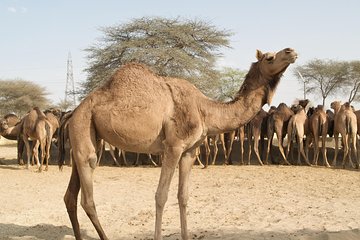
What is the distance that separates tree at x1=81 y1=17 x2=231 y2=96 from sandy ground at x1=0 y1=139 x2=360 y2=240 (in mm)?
11488

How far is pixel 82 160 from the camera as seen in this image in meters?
5.75

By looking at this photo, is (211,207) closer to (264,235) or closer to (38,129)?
(264,235)

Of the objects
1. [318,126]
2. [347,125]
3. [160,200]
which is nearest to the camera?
[160,200]

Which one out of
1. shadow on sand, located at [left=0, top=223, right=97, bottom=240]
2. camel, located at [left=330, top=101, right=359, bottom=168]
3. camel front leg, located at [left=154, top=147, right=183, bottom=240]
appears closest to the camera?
camel front leg, located at [left=154, top=147, right=183, bottom=240]

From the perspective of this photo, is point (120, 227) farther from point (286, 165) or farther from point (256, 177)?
point (286, 165)

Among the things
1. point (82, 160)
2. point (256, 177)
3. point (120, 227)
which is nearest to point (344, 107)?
point (256, 177)

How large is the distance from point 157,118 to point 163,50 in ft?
61.4

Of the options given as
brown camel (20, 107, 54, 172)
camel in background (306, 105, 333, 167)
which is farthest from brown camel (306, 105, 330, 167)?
brown camel (20, 107, 54, 172)

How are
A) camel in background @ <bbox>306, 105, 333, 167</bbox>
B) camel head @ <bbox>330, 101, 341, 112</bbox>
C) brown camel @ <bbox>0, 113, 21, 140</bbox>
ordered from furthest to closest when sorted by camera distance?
brown camel @ <bbox>0, 113, 21, 140</bbox>, camel head @ <bbox>330, 101, 341, 112</bbox>, camel in background @ <bbox>306, 105, 333, 167</bbox>

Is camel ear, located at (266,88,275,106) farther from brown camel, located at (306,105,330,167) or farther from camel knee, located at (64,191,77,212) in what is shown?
brown camel, located at (306,105,330,167)

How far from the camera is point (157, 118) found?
577cm

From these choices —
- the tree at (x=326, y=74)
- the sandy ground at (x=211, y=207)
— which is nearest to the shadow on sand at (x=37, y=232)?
the sandy ground at (x=211, y=207)

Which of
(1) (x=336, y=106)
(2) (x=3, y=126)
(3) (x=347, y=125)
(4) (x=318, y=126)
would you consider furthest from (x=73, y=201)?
(2) (x=3, y=126)

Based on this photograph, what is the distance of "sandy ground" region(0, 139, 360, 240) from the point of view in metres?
6.64
